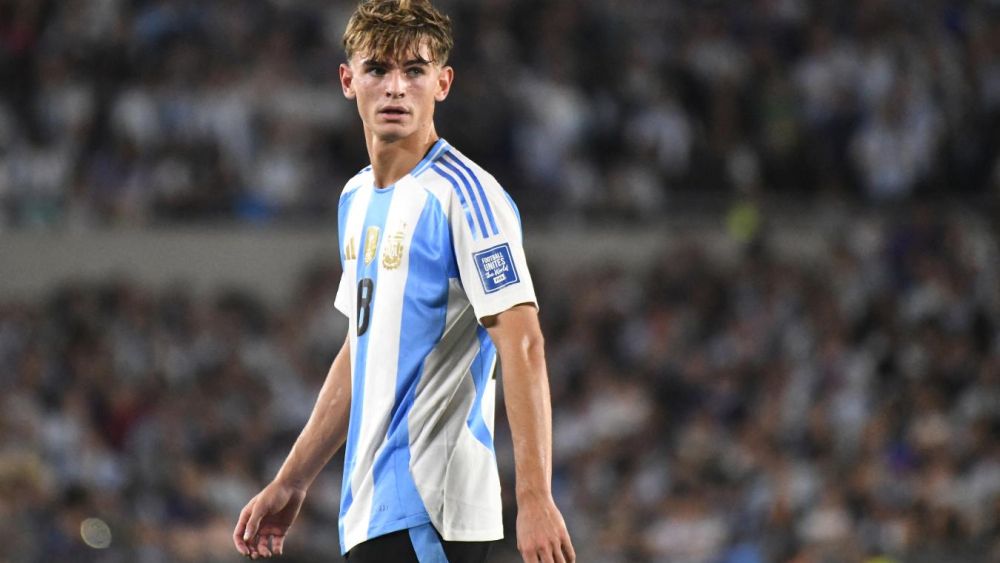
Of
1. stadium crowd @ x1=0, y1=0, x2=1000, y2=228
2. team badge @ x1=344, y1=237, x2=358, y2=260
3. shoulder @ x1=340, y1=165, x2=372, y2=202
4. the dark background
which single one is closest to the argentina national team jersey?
team badge @ x1=344, y1=237, x2=358, y2=260

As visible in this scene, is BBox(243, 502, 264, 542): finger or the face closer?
the face

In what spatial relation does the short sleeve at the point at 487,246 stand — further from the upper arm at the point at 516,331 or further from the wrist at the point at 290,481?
the wrist at the point at 290,481

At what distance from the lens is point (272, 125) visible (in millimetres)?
13625

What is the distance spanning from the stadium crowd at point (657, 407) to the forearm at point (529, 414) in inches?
261

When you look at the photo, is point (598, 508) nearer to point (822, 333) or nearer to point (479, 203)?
point (822, 333)

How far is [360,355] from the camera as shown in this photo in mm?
4184

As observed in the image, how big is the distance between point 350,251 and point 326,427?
544 mm

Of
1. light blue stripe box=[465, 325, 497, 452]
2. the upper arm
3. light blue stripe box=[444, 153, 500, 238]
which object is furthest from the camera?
light blue stripe box=[465, 325, 497, 452]

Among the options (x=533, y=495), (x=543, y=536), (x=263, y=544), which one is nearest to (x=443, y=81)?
(x=533, y=495)

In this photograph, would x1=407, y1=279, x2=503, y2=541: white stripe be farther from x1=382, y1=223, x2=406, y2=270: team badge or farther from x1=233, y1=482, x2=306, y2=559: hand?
x1=233, y1=482, x2=306, y2=559: hand

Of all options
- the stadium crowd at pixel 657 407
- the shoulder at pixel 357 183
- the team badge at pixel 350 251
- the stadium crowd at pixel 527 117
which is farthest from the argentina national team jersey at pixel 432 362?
the stadium crowd at pixel 527 117

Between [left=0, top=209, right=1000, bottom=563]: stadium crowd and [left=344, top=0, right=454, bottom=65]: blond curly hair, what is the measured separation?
21.6ft

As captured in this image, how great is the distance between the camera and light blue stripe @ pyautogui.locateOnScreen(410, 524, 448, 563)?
3963 millimetres

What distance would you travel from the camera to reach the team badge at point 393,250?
13.4 feet
